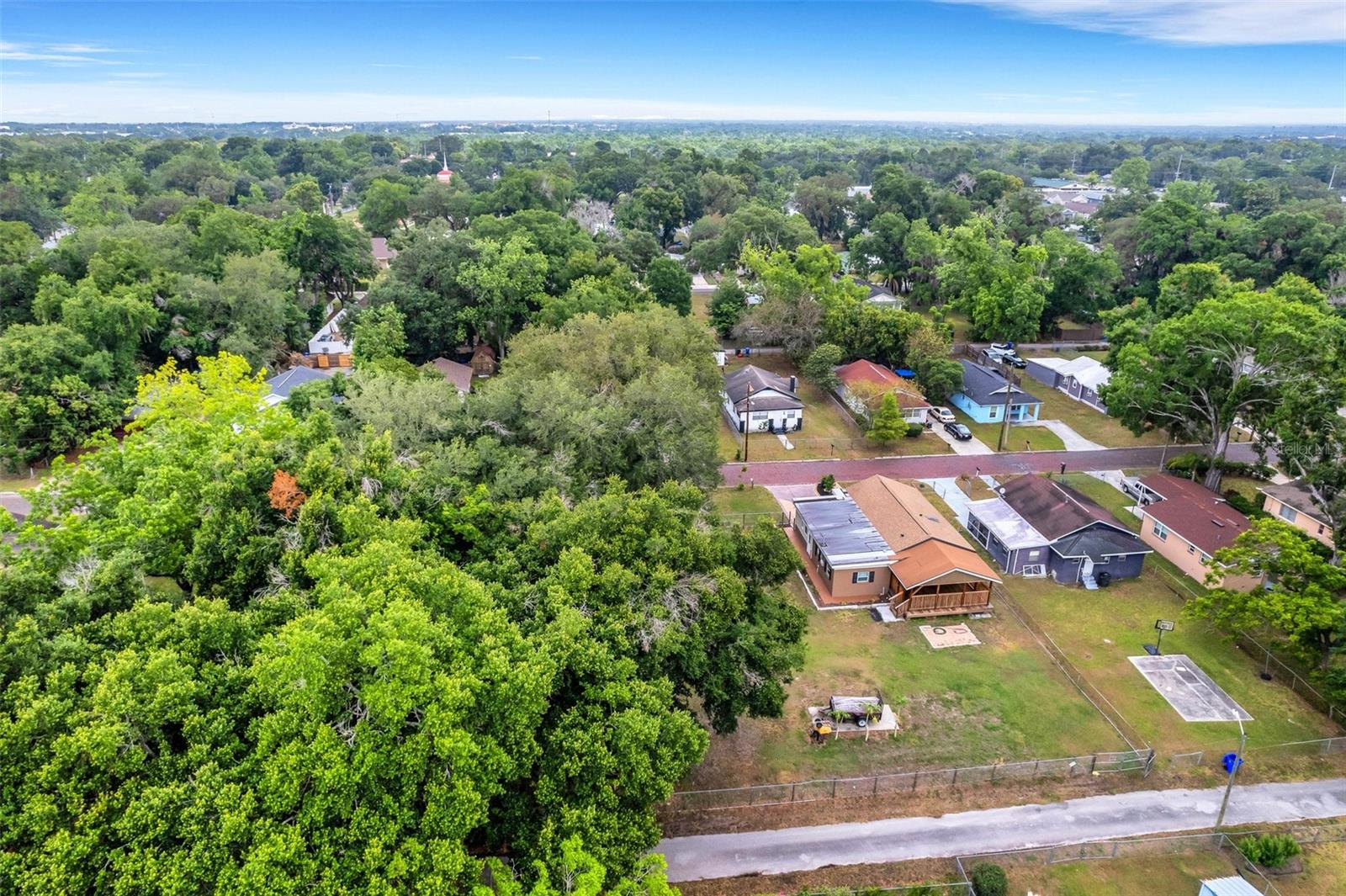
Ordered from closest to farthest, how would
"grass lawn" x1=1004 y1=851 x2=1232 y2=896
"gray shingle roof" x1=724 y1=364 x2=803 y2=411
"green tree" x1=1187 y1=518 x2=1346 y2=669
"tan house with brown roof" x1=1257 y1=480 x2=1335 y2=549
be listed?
1. "grass lawn" x1=1004 y1=851 x2=1232 y2=896
2. "green tree" x1=1187 y1=518 x2=1346 y2=669
3. "tan house with brown roof" x1=1257 y1=480 x2=1335 y2=549
4. "gray shingle roof" x1=724 y1=364 x2=803 y2=411

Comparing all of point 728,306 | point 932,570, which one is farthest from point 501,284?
point 932,570

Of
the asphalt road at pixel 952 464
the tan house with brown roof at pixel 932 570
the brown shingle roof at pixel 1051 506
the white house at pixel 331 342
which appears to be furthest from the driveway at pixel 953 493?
the white house at pixel 331 342

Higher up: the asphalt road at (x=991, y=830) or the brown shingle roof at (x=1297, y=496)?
the brown shingle roof at (x=1297, y=496)

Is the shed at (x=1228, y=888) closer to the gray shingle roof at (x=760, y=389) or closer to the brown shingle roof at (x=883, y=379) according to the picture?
the brown shingle roof at (x=883, y=379)

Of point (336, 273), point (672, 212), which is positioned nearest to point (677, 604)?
point (336, 273)

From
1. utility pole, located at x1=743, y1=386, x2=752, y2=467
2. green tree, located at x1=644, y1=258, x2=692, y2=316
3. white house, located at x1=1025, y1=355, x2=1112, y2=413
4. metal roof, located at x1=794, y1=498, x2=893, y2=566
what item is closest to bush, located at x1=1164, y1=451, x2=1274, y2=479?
white house, located at x1=1025, y1=355, x2=1112, y2=413

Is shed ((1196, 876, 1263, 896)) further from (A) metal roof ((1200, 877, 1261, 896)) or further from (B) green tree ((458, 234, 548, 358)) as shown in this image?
(B) green tree ((458, 234, 548, 358))
